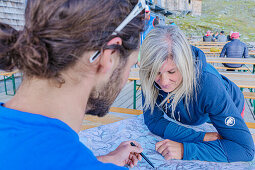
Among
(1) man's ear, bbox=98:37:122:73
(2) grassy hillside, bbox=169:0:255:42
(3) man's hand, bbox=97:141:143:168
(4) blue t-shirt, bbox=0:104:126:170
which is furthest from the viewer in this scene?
(2) grassy hillside, bbox=169:0:255:42

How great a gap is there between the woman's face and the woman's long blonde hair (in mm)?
23

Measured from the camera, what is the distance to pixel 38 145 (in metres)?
0.44

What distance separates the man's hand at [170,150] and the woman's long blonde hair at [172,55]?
254 millimetres

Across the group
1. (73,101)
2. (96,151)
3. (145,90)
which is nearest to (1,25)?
(73,101)

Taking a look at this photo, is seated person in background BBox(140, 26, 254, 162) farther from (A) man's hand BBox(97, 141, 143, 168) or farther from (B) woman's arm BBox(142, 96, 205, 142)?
(A) man's hand BBox(97, 141, 143, 168)

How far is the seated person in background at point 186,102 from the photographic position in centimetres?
110

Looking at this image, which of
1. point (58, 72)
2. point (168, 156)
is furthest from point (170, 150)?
point (58, 72)

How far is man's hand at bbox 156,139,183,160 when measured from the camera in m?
1.11

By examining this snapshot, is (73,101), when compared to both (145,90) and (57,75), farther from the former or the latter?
(145,90)

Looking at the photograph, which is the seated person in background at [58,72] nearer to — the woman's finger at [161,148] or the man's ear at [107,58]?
the man's ear at [107,58]

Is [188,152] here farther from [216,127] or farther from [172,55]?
[172,55]

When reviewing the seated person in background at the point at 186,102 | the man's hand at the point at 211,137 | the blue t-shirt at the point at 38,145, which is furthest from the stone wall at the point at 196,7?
the blue t-shirt at the point at 38,145

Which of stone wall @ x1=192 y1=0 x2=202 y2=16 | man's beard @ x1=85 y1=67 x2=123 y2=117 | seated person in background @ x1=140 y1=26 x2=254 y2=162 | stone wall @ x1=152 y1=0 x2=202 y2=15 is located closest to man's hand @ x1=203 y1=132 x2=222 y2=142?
seated person in background @ x1=140 y1=26 x2=254 y2=162

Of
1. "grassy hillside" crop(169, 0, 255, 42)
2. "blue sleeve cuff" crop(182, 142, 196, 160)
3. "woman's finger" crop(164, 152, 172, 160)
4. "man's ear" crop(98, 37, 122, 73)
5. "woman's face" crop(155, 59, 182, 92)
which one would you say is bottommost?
"woman's finger" crop(164, 152, 172, 160)
